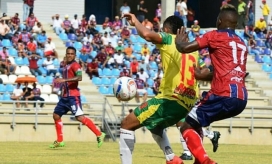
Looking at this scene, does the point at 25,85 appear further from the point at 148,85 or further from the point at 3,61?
the point at 148,85

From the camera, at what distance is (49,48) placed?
3100 cm

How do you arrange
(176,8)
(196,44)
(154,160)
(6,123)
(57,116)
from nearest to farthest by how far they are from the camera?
(196,44), (154,160), (57,116), (6,123), (176,8)

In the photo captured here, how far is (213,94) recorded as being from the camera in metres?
10.2

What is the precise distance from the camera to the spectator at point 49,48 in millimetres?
30802

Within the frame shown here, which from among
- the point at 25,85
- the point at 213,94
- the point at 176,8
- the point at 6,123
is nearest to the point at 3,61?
the point at 25,85

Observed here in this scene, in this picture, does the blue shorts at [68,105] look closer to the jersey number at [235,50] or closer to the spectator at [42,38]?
the jersey number at [235,50]

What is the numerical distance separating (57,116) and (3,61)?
11.0 meters

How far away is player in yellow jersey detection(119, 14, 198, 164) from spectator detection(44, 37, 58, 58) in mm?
19744

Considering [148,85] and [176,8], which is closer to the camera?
[148,85]

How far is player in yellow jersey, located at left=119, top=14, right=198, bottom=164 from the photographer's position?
35.8ft

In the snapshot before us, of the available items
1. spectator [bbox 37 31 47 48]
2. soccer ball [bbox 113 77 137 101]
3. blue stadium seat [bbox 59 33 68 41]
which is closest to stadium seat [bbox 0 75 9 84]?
spectator [bbox 37 31 47 48]

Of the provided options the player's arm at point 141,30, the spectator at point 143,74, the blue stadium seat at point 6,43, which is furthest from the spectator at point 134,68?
the player's arm at point 141,30

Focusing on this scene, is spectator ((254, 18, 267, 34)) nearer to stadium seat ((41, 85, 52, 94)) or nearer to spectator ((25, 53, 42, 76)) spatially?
spectator ((25, 53, 42, 76))

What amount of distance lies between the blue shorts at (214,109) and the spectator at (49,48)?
2081 centimetres
